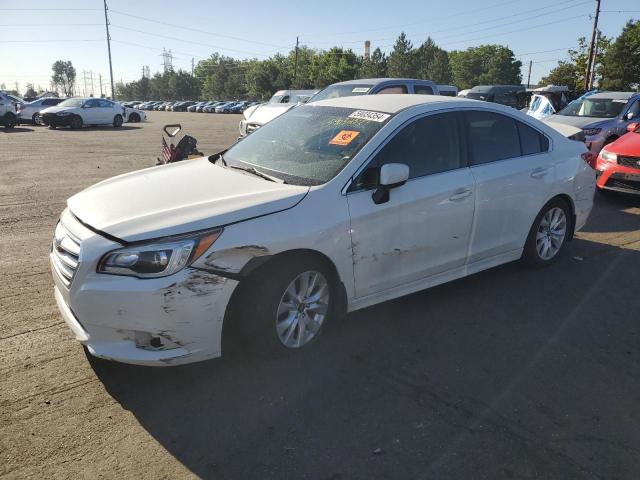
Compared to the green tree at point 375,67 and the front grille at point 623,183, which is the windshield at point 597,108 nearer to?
the front grille at point 623,183

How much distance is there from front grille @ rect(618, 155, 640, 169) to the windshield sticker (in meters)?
5.90

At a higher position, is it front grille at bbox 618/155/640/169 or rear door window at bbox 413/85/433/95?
rear door window at bbox 413/85/433/95

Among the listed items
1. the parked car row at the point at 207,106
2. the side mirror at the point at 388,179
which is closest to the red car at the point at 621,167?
the side mirror at the point at 388,179

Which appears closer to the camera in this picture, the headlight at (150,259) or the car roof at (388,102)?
the headlight at (150,259)

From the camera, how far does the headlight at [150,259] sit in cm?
288

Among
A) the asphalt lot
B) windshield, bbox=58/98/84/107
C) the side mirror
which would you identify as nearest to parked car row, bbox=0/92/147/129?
windshield, bbox=58/98/84/107

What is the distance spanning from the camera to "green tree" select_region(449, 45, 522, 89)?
98500mm

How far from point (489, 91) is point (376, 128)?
26.1m

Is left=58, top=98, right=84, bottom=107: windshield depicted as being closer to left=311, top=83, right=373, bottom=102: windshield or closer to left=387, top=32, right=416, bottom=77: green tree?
left=311, top=83, right=373, bottom=102: windshield

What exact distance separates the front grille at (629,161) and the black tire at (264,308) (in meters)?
6.86

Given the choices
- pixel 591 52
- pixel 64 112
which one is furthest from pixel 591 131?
pixel 591 52

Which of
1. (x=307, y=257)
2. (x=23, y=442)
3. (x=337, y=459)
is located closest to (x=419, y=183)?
(x=307, y=257)

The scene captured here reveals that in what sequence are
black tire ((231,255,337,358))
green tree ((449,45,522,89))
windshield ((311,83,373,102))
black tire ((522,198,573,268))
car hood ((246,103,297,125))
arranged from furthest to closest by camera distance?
green tree ((449,45,522,89)) < car hood ((246,103,297,125)) < windshield ((311,83,373,102)) < black tire ((522,198,573,268)) < black tire ((231,255,337,358))

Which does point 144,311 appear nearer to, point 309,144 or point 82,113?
point 309,144
